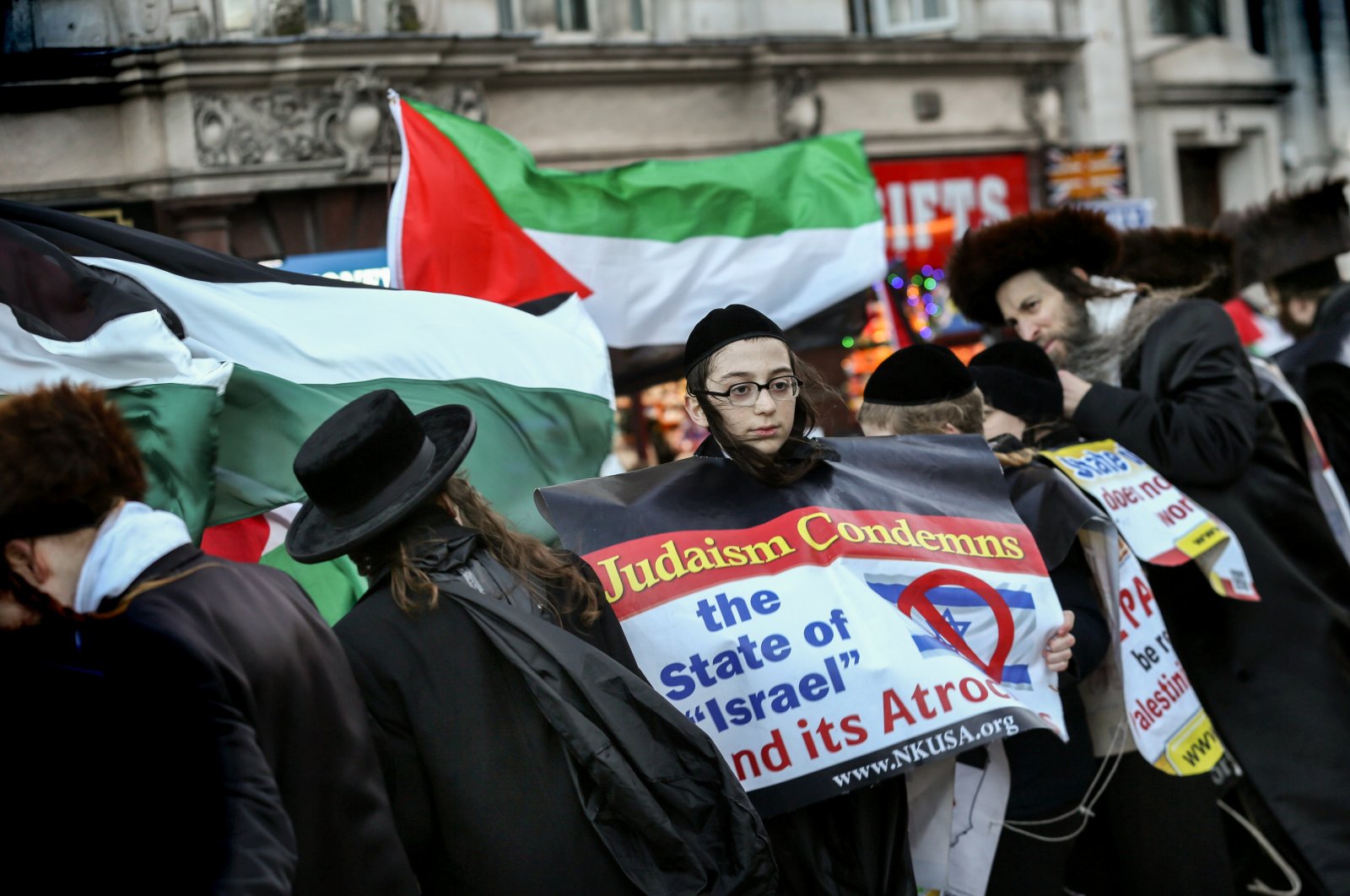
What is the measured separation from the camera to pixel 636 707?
2537 mm

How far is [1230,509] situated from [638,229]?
2.77 m

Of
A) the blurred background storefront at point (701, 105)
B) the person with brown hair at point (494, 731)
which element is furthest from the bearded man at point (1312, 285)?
the person with brown hair at point (494, 731)

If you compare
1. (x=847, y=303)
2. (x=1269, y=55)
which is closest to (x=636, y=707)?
(x=847, y=303)

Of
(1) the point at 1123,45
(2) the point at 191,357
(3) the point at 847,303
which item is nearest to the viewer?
(2) the point at 191,357

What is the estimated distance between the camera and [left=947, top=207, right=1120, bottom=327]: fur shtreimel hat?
4809mm

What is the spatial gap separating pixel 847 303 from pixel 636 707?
4172mm

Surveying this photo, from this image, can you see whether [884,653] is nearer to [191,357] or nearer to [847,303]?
[191,357]

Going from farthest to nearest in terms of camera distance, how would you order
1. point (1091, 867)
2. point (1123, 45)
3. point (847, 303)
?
1. point (1123, 45)
2. point (847, 303)
3. point (1091, 867)


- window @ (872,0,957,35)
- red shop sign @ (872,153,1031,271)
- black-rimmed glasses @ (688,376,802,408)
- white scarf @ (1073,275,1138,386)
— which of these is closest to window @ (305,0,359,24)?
red shop sign @ (872,153,1031,271)

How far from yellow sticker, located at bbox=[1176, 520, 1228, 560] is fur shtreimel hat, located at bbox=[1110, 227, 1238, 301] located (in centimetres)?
142

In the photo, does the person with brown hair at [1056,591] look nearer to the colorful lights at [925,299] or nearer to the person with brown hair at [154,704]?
the person with brown hair at [154,704]

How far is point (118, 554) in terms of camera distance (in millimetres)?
2174

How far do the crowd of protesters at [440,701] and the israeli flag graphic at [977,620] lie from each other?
12cm

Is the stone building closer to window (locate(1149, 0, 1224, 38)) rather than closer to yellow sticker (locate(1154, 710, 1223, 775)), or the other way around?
window (locate(1149, 0, 1224, 38))
